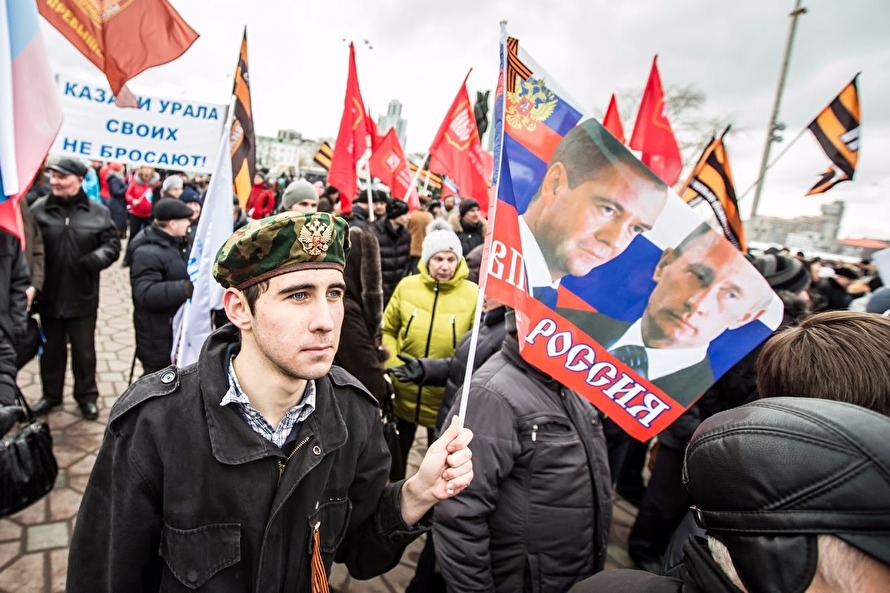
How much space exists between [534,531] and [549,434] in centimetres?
39

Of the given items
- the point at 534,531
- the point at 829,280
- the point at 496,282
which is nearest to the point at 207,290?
the point at 496,282

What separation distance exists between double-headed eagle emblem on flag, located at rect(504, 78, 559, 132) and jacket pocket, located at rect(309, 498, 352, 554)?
1.36m

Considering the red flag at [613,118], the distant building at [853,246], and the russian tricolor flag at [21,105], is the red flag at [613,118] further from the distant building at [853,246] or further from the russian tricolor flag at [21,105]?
the distant building at [853,246]

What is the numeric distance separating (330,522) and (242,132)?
3182 mm

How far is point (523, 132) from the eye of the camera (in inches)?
66.1

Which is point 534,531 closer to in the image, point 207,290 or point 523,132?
point 523,132

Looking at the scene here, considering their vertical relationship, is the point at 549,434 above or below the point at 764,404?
below

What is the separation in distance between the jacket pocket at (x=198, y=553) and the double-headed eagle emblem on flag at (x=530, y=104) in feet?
4.94

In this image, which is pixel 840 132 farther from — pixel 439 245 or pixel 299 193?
pixel 299 193

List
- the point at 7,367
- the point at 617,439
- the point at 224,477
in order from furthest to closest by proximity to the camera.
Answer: the point at 617,439
the point at 7,367
the point at 224,477

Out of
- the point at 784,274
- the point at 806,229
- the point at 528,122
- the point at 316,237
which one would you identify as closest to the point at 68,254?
the point at 316,237

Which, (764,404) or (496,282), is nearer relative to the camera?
(764,404)

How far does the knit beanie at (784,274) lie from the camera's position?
3215 mm

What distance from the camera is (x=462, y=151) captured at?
6.81 metres
